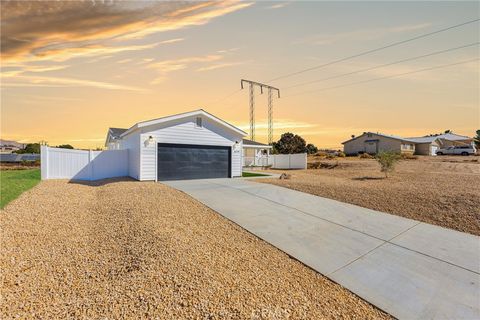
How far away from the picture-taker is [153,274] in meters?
3.91

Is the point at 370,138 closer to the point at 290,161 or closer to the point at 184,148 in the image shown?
the point at 290,161

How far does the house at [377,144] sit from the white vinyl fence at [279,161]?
21.5 m

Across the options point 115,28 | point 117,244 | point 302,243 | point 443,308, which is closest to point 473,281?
point 443,308

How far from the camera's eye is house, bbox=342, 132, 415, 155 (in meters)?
40.6

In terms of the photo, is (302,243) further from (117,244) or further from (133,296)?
(117,244)

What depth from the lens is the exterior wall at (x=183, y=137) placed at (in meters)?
13.6

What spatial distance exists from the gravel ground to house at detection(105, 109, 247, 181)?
23.7 feet

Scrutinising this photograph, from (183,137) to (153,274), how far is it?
11.3 metres

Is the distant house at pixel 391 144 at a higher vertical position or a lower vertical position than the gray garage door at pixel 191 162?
higher

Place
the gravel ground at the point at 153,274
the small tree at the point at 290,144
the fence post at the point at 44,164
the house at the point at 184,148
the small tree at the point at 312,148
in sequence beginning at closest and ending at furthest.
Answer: the gravel ground at the point at 153,274 < the house at the point at 184,148 < the fence post at the point at 44,164 < the small tree at the point at 290,144 < the small tree at the point at 312,148

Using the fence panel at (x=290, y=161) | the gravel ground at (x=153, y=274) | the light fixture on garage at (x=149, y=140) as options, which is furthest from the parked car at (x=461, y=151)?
the gravel ground at (x=153, y=274)

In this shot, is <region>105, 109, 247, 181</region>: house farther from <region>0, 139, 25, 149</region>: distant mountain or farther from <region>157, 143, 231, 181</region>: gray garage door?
<region>0, 139, 25, 149</region>: distant mountain

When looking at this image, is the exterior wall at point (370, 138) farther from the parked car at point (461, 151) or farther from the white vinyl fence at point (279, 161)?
the white vinyl fence at point (279, 161)

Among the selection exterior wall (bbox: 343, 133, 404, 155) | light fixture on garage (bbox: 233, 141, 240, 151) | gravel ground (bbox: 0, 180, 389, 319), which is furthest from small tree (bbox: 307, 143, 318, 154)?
gravel ground (bbox: 0, 180, 389, 319)
